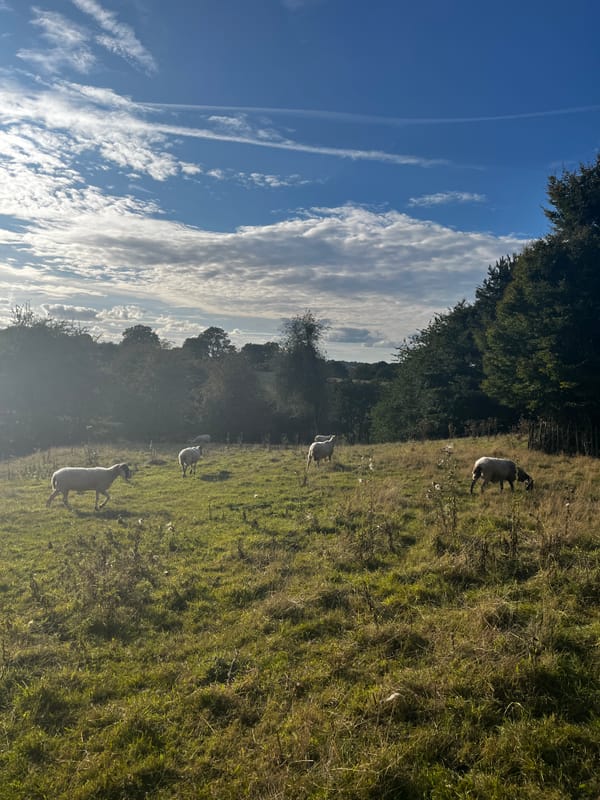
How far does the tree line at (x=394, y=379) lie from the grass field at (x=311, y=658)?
1178 cm

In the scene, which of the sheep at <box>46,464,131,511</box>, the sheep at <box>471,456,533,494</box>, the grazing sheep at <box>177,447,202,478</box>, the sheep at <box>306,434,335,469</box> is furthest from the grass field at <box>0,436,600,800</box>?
the grazing sheep at <box>177,447,202,478</box>

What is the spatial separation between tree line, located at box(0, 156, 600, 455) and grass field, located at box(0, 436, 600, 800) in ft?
38.6

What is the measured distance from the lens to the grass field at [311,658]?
4281 millimetres

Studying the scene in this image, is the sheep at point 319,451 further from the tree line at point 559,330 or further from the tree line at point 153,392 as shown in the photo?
the tree line at point 153,392

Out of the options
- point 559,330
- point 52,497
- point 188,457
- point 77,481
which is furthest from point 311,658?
point 559,330

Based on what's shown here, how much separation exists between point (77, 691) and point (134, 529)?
7.22 meters

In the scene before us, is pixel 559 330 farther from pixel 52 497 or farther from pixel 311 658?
pixel 52 497

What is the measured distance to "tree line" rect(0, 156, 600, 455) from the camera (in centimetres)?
2162

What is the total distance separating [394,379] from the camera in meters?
52.8

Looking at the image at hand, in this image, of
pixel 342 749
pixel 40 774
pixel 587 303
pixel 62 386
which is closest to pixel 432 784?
pixel 342 749

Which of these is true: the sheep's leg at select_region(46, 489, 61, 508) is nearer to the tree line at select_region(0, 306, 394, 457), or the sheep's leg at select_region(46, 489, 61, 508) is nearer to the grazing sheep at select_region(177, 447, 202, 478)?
the grazing sheep at select_region(177, 447, 202, 478)

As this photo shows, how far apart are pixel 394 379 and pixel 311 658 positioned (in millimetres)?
48279

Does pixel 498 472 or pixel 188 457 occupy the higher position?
pixel 498 472

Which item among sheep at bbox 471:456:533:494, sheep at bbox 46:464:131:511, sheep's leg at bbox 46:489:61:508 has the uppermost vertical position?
sheep at bbox 471:456:533:494
